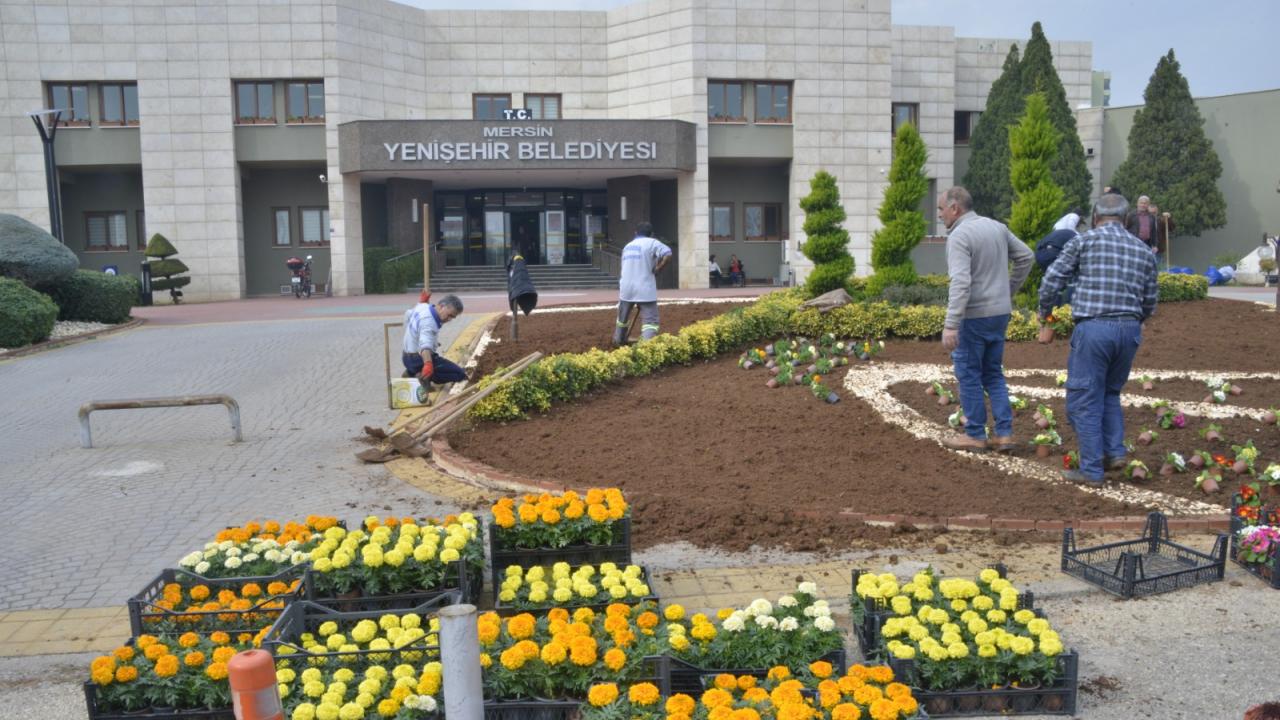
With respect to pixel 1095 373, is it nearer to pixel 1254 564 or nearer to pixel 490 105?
pixel 1254 564

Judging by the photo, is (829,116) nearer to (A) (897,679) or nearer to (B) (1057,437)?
(B) (1057,437)

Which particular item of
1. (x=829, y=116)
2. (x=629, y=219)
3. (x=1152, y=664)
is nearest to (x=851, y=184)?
(x=829, y=116)

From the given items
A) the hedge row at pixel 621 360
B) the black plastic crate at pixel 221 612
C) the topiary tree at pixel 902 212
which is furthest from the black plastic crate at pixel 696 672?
the topiary tree at pixel 902 212

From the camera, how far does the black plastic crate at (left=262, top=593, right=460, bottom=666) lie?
3.68 m

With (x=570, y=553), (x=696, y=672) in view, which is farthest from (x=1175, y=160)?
(x=696, y=672)

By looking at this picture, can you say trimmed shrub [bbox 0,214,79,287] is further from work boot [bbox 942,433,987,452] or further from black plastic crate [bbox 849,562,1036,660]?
black plastic crate [bbox 849,562,1036,660]

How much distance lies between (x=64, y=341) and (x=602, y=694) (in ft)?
55.1

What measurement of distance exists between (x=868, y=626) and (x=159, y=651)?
287cm

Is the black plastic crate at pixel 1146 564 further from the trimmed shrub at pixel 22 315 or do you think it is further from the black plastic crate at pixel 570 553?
the trimmed shrub at pixel 22 315

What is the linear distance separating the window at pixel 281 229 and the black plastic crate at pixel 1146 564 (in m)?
32.2

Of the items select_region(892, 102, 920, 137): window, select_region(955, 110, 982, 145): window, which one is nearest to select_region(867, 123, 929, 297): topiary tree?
select_region(892, 102, 920, 137): window

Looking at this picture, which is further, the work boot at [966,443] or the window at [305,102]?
the window at [305,102]

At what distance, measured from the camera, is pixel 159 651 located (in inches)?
147

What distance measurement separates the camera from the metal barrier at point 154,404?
28.5ft
